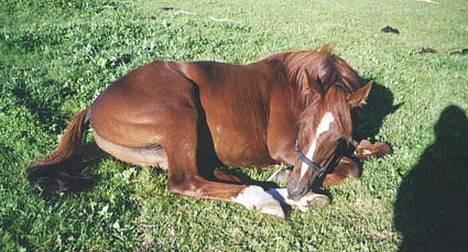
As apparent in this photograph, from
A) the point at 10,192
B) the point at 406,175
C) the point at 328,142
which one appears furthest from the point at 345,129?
the point at 10,192

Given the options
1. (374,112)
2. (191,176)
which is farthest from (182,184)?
(374,112)

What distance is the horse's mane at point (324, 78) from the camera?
4.48 metres

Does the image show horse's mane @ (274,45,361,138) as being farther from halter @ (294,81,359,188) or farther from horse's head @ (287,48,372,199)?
halter @ (294,81,359,188)

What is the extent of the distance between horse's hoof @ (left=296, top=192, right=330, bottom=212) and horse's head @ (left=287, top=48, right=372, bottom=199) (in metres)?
0.10

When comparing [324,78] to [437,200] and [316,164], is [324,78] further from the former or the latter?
[437,200]

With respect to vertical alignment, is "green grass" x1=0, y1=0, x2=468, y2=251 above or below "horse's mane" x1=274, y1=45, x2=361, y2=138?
below

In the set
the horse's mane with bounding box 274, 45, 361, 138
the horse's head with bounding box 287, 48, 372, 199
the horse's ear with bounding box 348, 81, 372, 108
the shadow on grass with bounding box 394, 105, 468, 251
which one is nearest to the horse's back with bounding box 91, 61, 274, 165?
the horse's mane with bounding box 274, 45, 361, 138

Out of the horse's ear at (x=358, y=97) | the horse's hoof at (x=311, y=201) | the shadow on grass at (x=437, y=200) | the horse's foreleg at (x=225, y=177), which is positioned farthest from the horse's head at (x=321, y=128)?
the shadow on grass at (x=437, y=200)

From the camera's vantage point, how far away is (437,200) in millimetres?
4816

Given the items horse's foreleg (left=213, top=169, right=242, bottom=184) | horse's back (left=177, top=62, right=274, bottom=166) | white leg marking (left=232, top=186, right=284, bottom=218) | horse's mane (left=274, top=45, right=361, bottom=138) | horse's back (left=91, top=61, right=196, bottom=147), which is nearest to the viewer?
white leg marking (left=232, top=186, right=284, bottom=218)

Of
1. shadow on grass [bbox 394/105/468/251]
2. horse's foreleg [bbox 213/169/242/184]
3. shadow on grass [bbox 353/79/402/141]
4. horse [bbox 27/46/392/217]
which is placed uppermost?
horse [bbox 27/46/392/217]

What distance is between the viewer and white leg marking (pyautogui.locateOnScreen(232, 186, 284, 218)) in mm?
4375

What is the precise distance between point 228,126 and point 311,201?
1.36 m

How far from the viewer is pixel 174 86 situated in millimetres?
5016
